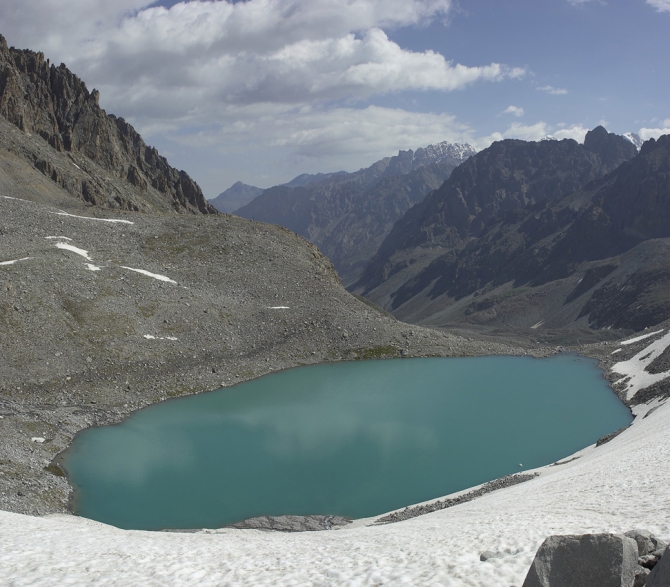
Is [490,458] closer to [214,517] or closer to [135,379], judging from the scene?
[214,517]

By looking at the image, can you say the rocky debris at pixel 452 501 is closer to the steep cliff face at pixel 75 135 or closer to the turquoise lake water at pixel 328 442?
the turquoise lake water at pixel 328 442

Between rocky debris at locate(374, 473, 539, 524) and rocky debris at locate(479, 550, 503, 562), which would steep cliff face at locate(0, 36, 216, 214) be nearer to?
rocky debris at locate(374, 473, 539, 524)

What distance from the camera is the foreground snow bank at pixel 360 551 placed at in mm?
12547

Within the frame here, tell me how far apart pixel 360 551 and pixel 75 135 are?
12309cm

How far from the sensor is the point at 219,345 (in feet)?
209

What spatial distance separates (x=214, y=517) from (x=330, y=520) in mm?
6733

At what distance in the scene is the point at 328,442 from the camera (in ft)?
149

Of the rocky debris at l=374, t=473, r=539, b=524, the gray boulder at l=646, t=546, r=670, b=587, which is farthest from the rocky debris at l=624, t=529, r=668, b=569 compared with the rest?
the rocky debris at l=374, t=473, r=539, b=524

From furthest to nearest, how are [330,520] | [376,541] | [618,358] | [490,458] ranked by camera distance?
[618,358] → [490,458] → [330,520] → [376,541]

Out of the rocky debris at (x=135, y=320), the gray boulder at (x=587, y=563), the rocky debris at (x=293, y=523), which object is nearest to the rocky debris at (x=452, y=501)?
the rocky debris at (x=293, y=523)

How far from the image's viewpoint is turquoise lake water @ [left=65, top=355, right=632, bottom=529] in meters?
35.2

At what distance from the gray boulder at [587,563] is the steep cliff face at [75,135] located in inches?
4124

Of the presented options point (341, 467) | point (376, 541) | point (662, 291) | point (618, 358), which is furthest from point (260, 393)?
point (662, 291)

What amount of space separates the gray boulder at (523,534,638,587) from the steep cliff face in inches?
4124
